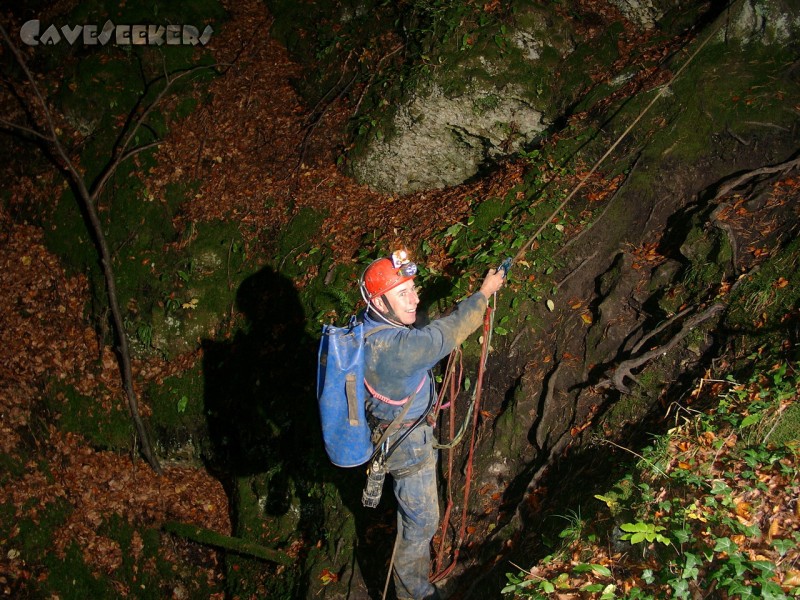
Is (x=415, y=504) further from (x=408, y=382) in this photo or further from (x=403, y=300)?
(x=403, y=300)

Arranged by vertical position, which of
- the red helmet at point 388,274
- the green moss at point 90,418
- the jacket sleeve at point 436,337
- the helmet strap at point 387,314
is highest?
the red helmet at point 388,274

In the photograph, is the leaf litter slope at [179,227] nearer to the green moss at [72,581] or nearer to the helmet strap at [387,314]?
the green moss at [72,581]

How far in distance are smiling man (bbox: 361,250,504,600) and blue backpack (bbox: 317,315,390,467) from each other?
0.57 feet

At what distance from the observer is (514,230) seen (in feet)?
23.7

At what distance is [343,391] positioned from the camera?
435 centimetres

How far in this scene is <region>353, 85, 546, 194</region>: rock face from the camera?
877 centimetres

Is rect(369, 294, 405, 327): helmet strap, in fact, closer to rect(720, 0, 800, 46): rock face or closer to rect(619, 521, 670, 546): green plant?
rect(619, 521, 670, 546): green plant

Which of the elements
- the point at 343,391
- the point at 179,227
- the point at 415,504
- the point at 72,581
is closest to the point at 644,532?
the point at 415,504

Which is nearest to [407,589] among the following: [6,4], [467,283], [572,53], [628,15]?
[467,283]

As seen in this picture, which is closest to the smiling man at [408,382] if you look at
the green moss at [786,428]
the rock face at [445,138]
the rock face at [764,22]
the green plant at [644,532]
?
the green plant at [644,532]

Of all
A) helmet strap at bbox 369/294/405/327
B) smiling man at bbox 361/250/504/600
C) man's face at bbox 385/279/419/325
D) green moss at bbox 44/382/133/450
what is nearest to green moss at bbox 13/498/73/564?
green moss at bbox 44/382/133/450

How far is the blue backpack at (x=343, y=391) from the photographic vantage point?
4.26 m

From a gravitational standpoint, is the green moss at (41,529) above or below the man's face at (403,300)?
below

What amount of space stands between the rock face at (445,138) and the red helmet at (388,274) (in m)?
5.13
